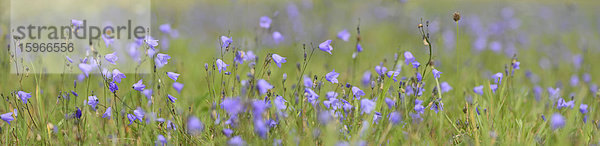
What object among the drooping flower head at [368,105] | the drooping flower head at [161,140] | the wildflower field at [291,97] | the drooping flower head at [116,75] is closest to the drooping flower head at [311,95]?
the wildflower field at [291,97]

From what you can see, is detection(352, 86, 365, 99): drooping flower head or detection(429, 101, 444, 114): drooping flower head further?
detection(429, 101, 444, 114): drooping flower head

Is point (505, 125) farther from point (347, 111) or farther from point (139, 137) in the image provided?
point (139, 137)

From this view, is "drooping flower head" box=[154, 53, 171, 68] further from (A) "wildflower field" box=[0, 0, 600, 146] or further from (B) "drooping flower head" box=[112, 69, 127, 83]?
(B) "drooping flower head" box=[112, 69, 127, 83]

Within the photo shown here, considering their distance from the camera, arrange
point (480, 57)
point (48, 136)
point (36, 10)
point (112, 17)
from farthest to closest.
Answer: point (36, 10) → point (112, 17) → point (480, 57) → point (48, 136)

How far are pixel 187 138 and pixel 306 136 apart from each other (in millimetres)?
496

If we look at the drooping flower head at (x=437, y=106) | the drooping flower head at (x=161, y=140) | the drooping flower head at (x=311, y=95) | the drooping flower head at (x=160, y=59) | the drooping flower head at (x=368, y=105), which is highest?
the drooping flower head at (x=160, y=59)

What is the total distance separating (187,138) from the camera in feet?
7.14

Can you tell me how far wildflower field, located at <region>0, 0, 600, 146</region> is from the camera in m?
2.12

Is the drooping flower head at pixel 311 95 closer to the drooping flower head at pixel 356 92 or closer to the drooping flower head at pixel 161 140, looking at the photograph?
the drooping flower head at pixel 356 92

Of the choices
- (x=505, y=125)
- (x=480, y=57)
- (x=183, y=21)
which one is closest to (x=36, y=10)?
(x=183, y=21)

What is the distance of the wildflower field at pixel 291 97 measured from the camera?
2117 millimetres

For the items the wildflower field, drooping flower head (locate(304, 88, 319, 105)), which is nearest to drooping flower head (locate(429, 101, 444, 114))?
the wildflower field

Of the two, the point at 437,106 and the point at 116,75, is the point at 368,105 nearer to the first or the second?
the point at 437,106

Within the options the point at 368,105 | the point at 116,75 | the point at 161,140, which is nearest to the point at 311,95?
the point at 368,105
